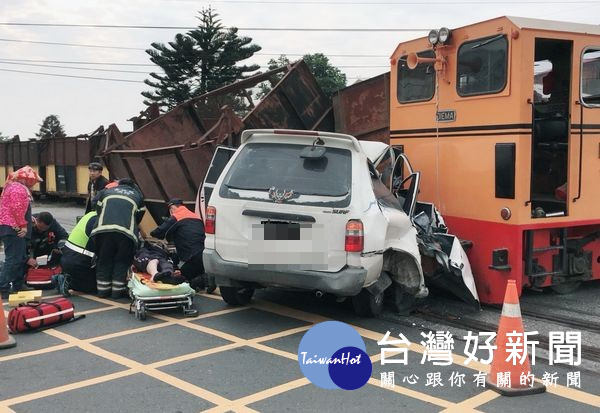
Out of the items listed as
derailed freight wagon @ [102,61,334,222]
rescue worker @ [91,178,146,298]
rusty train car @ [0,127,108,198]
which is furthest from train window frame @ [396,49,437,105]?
rusty train car @ [0,127,108,198]

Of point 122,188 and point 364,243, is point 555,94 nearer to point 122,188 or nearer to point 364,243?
point 364,243

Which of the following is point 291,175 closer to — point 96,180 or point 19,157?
point 96,180

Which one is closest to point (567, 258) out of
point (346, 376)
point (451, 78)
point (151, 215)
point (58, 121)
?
point (451, 78)

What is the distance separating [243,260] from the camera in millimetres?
5727

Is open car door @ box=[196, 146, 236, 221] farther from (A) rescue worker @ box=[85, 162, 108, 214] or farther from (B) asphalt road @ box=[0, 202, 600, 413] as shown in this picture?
(A) rescue worker @ box=[85, 162, 108, 214]

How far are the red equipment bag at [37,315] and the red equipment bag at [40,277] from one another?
160 centimetres

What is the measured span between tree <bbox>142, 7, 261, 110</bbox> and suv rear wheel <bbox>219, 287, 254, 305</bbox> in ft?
109

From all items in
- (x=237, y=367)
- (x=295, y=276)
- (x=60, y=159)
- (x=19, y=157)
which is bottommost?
(x=237, y=367)

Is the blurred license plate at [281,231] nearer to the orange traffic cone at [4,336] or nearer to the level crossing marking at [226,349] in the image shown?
the level crossing marking at [226,349]

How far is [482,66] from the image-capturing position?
6.56 metres

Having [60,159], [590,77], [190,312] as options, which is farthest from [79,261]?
[60,159]

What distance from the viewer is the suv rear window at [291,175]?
5645 millimetres

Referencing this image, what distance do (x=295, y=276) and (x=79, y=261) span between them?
10.5 ft

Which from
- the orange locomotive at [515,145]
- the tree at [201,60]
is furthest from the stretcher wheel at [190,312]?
the tree at [201,60]
